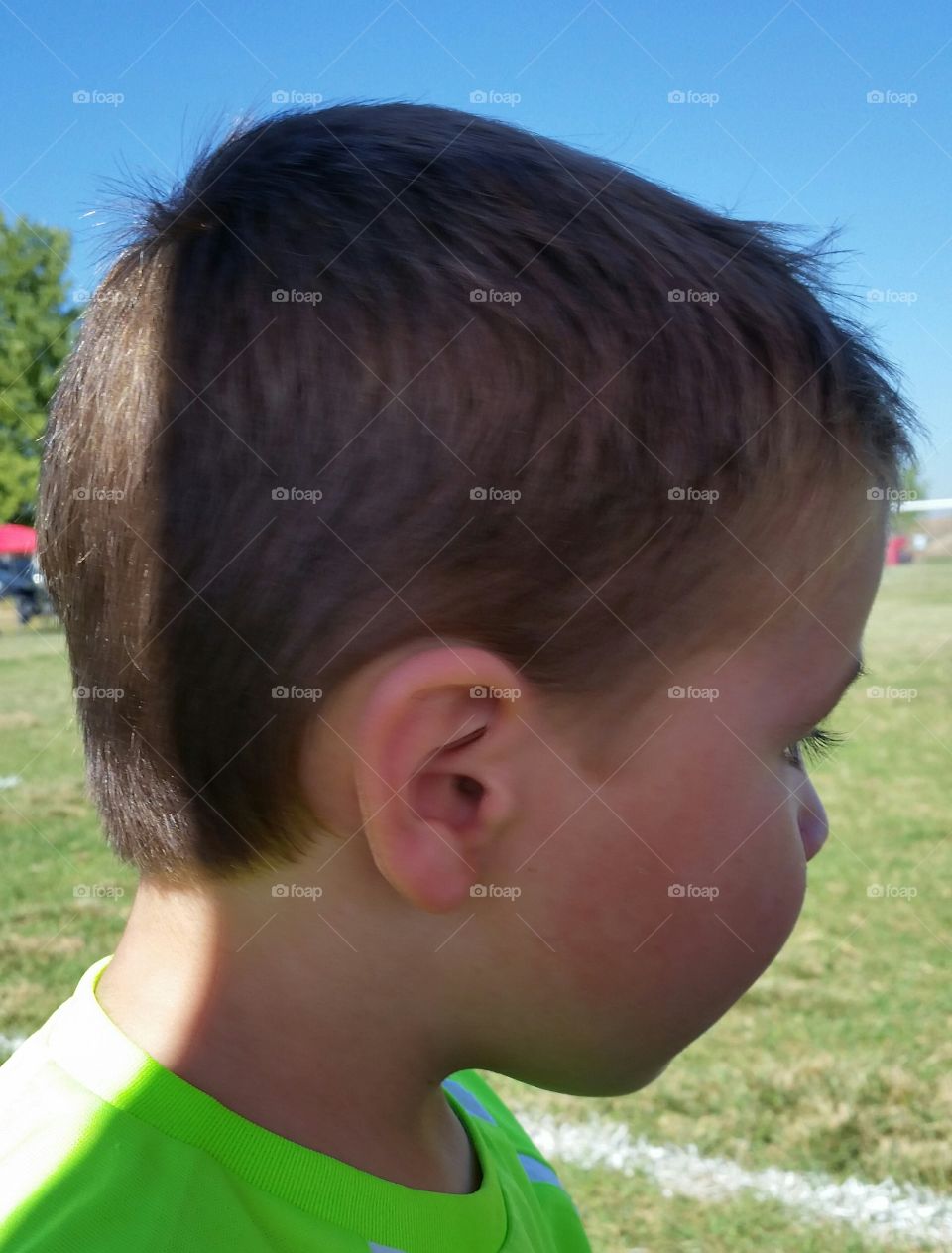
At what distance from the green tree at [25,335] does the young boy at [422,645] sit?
24869 millimetres

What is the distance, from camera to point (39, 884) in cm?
508

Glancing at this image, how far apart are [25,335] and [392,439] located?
93.0 ft

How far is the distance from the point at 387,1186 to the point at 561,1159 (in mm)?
1880

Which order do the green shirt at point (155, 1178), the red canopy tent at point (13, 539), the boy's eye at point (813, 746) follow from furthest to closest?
the red canopy tent at point (13, 539) < the boy's eye at point (813, 746) < the green shirt at point (155, 1178)

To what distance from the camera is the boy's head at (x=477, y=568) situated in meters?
1.10

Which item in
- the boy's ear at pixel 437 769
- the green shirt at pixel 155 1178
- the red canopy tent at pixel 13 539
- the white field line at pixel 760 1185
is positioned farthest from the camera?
the red canopy tent at pixel 13 539

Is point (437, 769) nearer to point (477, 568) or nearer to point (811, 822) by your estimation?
point (477, 568)

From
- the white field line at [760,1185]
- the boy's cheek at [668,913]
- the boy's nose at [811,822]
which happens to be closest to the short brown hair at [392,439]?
the boy's cheek at [668,913]

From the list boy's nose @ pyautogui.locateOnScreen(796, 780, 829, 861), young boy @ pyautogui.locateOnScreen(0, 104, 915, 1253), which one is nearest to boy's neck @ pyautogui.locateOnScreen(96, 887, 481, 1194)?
young boy @ pyautogui.locateOnScreen(0, 104, 915, 1253)

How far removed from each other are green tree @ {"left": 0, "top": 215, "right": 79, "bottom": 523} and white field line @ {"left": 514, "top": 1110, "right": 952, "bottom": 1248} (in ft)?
78.4

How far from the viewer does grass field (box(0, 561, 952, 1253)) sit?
265cm

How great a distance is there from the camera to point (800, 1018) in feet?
11.9

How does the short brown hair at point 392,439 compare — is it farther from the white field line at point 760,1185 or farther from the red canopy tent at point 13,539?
the red canopy tent at point 13,539

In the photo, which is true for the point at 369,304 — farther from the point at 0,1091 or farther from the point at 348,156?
the point at 0,1091
